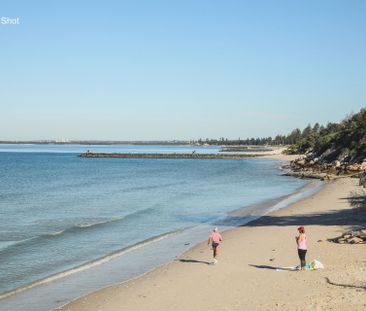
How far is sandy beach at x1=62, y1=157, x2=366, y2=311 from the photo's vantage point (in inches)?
523

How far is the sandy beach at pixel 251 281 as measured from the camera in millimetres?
13297

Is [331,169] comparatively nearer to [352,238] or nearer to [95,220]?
[95,220]

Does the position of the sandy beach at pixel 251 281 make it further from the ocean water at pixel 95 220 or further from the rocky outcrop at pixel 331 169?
the rocky outcrop at pixel 331 169

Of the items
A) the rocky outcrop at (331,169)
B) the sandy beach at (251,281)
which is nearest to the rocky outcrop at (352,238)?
the sandy beach at (251,281)

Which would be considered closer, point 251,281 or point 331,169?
point 251,281

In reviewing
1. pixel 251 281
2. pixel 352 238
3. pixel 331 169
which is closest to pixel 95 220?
pixel 352 238

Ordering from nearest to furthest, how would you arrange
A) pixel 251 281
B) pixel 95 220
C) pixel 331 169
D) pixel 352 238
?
pixel 251 281 → pixel 352 238 → pixel 95 220 → pixel 331 169

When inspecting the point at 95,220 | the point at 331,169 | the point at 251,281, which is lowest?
the point at 95,220

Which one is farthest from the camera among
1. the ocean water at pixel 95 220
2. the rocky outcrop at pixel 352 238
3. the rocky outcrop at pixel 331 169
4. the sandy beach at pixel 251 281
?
the rocky outcrop at pixel 331 169

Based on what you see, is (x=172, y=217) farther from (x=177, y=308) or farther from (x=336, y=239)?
(x=177, y=308)

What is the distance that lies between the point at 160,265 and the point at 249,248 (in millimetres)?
4268

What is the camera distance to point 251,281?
15.7 metres

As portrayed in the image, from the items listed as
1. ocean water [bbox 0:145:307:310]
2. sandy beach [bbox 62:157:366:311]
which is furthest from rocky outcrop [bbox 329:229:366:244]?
ocean water [bbox 0:145:307:310]

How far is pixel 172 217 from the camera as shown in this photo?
33438 millimetres
